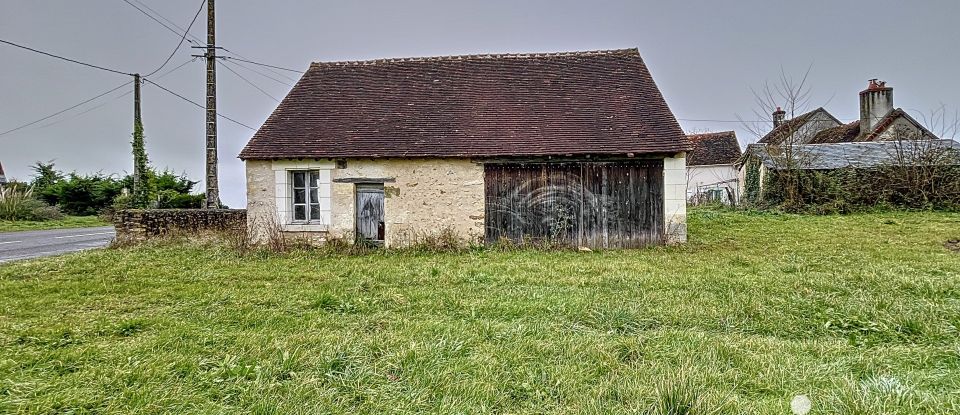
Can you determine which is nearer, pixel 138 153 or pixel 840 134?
pixel 138 153

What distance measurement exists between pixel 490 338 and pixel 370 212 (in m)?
7.54

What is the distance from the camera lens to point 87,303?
534 cm

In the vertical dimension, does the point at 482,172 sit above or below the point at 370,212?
above

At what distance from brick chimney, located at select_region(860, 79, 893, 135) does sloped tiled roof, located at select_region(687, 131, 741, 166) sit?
6.19 meters

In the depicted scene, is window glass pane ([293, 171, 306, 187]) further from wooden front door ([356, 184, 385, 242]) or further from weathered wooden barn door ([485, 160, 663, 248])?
weathered wooden barn door ([485, 160, 663, 248])

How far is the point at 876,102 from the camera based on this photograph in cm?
2325

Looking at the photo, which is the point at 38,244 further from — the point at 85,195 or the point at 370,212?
the point at 85,195

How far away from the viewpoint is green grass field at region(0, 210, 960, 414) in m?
2.70

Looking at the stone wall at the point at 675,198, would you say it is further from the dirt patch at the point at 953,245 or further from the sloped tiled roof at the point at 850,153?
the sloped tiled roof at the point at 850,153

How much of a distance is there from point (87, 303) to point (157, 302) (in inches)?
29.1

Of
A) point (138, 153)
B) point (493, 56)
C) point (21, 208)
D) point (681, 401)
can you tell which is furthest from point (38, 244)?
point (681, 401)

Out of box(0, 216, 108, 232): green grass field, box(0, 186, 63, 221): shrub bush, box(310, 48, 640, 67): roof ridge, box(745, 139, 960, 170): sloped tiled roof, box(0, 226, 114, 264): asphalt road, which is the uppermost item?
box(310, 48, 640, 67): roof ridge

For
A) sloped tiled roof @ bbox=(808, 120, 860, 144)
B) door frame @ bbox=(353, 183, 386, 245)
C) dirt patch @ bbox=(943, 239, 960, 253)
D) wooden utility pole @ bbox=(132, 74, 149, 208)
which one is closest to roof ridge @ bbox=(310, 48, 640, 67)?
door frame @ bbox=(353, 183, 386, 245)

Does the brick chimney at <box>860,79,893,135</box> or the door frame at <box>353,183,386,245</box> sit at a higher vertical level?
the brick chimney at <box>860,79,893,135</box>
